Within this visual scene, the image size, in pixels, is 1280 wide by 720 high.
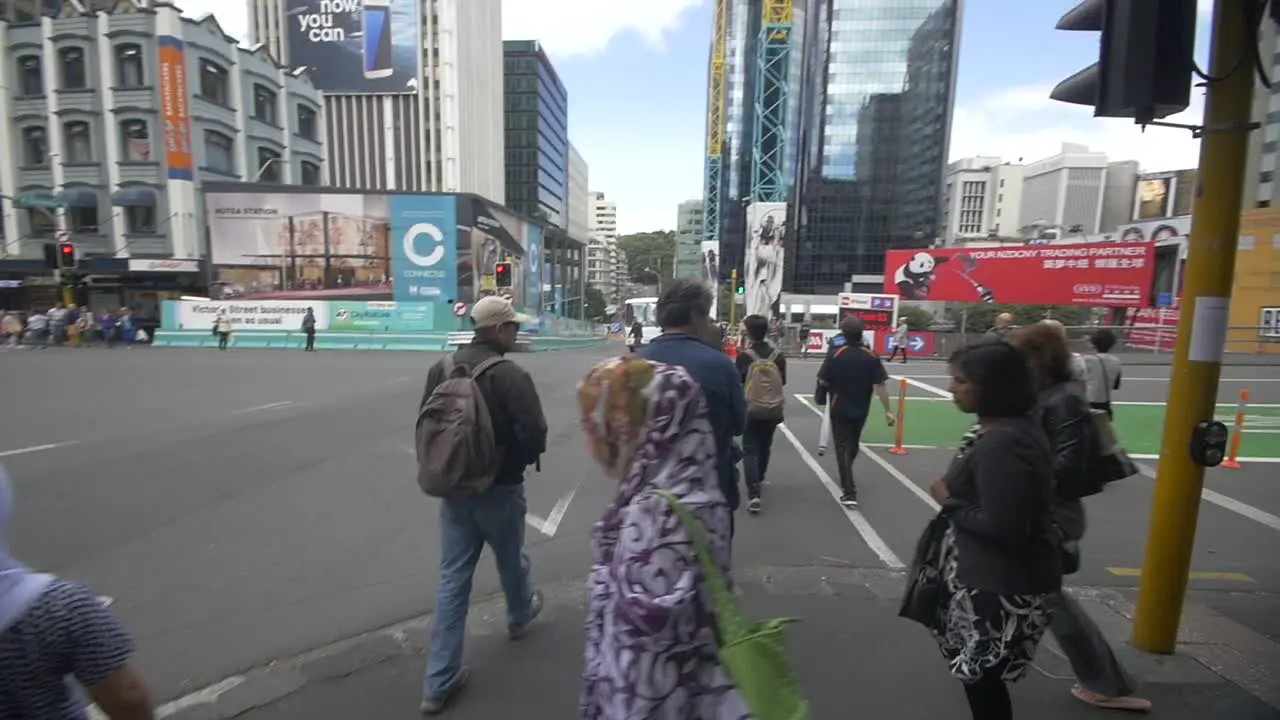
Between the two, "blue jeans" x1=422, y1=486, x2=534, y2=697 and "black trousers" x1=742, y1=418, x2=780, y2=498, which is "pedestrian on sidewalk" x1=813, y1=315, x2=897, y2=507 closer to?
"black trousers" x1=742, y1=418, x2=780, y2=498

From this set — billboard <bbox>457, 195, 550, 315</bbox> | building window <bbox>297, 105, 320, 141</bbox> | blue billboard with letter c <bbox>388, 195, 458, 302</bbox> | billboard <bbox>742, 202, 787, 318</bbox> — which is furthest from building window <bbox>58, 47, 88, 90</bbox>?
billboard <bbox>742, 202, 787, 318</bbox>

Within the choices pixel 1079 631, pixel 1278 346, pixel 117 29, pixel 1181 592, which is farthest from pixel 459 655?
pixel 117 29

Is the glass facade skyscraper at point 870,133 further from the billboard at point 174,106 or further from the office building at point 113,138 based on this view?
the billboard at point 174,106

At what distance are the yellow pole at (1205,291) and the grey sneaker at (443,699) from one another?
346 cm

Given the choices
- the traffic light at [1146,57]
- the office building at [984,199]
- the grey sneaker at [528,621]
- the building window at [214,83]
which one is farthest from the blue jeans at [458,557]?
the office building at [984,199]

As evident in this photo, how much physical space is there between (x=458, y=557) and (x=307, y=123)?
4464cm

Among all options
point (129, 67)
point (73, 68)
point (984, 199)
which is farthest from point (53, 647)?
point (984, 199)

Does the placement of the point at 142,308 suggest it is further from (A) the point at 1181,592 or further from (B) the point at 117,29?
(A) the point at 1181,592

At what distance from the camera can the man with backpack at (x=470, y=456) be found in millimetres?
2828

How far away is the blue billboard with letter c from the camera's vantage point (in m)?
31.0

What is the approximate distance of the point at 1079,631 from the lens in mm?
2822

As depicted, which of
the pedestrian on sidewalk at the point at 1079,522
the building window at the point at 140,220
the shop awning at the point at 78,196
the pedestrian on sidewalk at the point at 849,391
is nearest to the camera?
the pedestrian on sidewalk at the point at 1079,522

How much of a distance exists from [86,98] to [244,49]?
7.55m

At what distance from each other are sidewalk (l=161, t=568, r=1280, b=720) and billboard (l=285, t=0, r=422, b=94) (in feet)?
200
